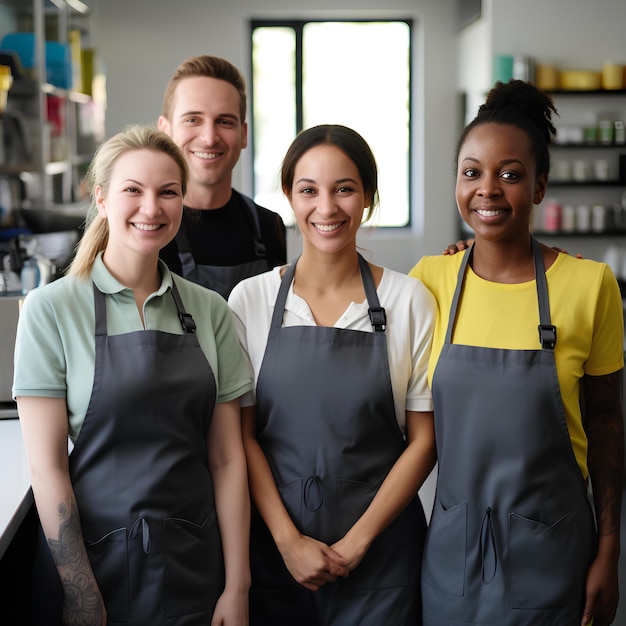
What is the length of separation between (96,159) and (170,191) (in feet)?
0.54

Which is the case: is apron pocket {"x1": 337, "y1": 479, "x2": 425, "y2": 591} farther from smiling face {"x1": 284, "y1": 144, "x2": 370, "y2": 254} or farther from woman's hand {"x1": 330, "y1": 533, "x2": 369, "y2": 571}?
smiling face {"x1": 284, "y1": 144, "x2": 370, "y2": 254}

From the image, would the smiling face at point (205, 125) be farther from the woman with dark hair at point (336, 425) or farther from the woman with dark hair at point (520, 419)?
the woman with dark hair at point (520, 419)

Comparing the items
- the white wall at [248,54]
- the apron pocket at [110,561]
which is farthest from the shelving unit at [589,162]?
the apron pocket at [110,561]

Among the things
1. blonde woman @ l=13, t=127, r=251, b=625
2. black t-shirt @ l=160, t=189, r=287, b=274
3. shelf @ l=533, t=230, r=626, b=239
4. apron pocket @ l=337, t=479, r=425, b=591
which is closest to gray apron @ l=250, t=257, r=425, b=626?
apron pocket @ l=337, t=479, r=425, b=591

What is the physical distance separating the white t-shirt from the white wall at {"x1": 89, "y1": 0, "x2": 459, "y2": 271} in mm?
5343

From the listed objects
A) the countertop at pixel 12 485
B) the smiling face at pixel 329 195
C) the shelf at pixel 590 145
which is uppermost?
the shelf at pixel 590 145

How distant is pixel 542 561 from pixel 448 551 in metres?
0.18

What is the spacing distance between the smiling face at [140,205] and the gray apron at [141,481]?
0.11 meters

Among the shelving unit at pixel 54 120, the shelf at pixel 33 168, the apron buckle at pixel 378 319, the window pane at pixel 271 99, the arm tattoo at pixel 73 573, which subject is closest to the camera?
the arm tattoo at pixel 73 573

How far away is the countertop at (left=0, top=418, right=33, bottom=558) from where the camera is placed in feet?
5.13

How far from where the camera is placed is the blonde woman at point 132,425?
5.06 ft

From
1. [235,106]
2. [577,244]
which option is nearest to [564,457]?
[235,106]

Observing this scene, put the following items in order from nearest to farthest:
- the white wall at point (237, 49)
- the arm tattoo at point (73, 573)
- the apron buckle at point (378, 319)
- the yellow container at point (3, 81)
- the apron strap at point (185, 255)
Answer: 1. the arm tattoo at point (73, 573)
2. the apron buckle at point (378, 319)
3. the apron strap at point (185, 255)
4. the yellow container at point (3, 81)
5. the white wall at point (237, 49)

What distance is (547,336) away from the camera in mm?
1708
